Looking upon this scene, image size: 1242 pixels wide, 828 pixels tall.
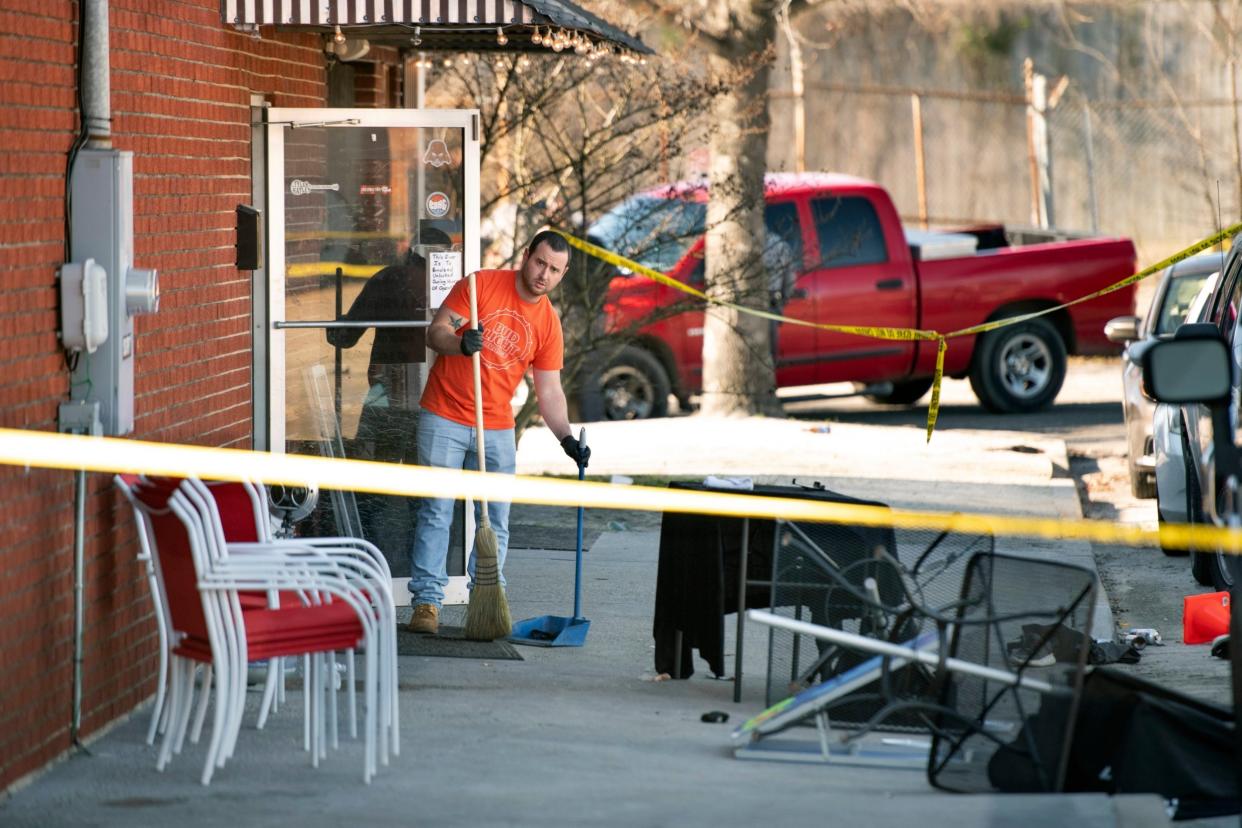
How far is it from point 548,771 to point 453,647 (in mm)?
2175

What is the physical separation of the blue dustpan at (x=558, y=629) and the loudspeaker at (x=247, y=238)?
67.0 inches

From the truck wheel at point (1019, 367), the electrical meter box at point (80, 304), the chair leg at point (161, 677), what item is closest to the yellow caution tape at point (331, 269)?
the electrical meter box at point (80, 304)

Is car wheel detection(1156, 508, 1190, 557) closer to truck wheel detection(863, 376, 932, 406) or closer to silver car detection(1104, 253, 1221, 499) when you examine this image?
silver car detection(1104, 253, 1221, 499)

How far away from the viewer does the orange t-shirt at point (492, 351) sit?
8.17 meters

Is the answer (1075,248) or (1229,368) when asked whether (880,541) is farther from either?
(1075,248)

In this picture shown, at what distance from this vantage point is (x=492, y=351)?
26.8ft

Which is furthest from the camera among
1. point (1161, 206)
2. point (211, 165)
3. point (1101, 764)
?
point (1161, 206)

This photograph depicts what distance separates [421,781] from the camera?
18.9 feet

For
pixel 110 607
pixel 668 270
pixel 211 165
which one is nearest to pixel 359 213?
pixel 211 165

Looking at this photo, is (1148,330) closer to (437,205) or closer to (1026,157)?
(437,205)

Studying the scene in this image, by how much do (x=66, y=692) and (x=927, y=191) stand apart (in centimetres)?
2059

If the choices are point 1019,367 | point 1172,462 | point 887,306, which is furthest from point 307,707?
point 1019,367

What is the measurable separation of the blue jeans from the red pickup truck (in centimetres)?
672

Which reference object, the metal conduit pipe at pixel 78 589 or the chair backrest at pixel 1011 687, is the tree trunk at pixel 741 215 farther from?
the metal conduit pipe at pixel 78 589
